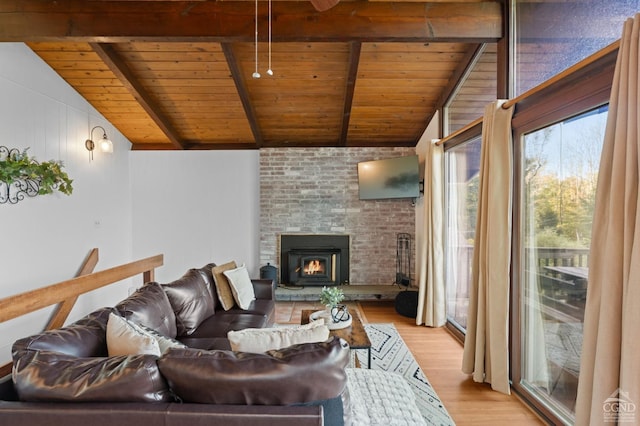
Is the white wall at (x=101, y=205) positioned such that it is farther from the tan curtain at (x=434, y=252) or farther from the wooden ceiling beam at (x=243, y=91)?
the tan curtain at (x=434, y=252)

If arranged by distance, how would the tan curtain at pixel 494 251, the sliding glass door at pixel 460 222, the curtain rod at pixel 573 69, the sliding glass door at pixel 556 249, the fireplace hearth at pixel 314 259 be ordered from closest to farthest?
the curtain rod at pixel 573 69 < the sliding glass door at pixel 556 249 < the tan curtain at pixel 494 251 < the sliding glass door at pixel 460 222 < the fireplace hearth at pixel 314 259

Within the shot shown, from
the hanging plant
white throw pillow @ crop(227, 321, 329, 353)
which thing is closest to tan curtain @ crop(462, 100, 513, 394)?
white throw pillow @ crop(227, 321, 329, 353)

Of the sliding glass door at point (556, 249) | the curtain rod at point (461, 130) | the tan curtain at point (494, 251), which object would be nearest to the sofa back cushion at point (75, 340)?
the tan curtain at point (494, 251)

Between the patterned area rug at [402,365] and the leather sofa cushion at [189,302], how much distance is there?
1521mm

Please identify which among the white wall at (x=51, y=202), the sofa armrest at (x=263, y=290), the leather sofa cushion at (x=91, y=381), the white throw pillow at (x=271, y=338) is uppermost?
the white wall at (x=51, y=202)

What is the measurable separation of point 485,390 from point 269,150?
4316mm

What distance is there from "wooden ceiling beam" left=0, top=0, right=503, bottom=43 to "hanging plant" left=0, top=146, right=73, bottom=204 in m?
1.09

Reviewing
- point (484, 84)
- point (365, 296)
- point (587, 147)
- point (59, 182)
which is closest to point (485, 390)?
point (587, 147)

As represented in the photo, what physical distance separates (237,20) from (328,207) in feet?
10.1

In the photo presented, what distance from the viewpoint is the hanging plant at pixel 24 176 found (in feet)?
10.3

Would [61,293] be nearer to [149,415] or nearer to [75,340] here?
[75,340]

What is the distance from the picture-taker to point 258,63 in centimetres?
379

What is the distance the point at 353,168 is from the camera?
543 centimetres

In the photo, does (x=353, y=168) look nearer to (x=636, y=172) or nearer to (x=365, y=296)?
(x=365, y=296)
